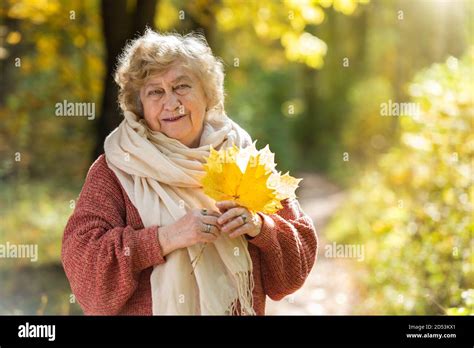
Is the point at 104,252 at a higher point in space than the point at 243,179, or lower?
lower

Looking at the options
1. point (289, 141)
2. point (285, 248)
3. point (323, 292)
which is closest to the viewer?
point (285, 248)

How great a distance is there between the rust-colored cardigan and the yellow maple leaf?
16cm

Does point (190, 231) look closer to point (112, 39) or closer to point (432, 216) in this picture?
point (432, 216)

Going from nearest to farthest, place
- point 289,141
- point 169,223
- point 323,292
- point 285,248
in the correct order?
1. point 169,223
2. point 285,248
3. point 323,292
4. point 289,141

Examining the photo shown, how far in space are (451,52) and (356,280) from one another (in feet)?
12.9

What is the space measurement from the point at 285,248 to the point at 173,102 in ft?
2.47

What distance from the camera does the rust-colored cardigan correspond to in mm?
2732

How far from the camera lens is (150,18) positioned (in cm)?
571

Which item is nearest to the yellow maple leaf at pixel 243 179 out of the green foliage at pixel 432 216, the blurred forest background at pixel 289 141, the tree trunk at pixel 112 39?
the blurred forest background at pixel 289 141

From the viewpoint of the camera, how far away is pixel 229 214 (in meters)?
2.68

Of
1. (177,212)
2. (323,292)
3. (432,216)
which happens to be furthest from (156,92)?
(323,292)

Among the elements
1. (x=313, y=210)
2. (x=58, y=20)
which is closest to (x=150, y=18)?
(x=58, y=20)

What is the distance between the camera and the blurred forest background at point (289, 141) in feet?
17.6
